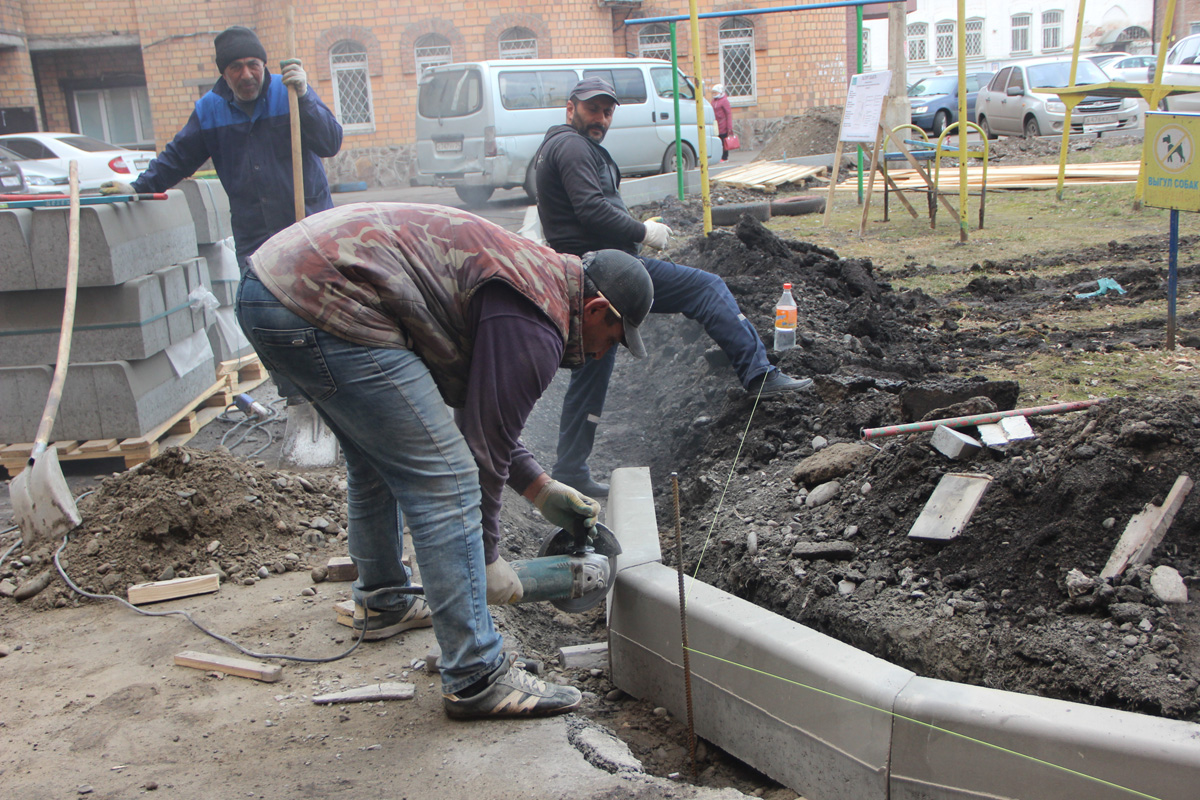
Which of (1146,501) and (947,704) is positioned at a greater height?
(1146,501)

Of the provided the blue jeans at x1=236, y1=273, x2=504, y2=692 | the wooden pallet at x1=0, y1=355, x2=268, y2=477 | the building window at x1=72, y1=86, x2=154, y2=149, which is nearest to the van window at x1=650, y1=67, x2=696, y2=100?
the wooden pallet at x1=0, y1=355, x2=268, y2=477

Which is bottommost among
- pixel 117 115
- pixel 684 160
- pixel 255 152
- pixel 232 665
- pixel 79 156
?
pixel 232 665

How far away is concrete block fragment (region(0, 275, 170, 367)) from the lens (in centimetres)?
486

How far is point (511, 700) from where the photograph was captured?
8.41 feet

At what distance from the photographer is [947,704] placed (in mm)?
2090

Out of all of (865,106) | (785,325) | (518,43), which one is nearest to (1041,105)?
(865,106)

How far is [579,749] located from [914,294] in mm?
5109

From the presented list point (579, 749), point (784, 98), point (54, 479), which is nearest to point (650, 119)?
point (784, 98)

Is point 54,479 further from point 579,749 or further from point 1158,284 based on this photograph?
point 1158,284

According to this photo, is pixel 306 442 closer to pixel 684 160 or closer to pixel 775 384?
pixel 775 384

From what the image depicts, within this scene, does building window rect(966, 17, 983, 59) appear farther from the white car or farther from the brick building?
the white car

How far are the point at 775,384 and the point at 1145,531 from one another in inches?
80.2

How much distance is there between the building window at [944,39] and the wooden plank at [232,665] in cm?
3754

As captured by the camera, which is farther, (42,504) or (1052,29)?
(1052,29)
